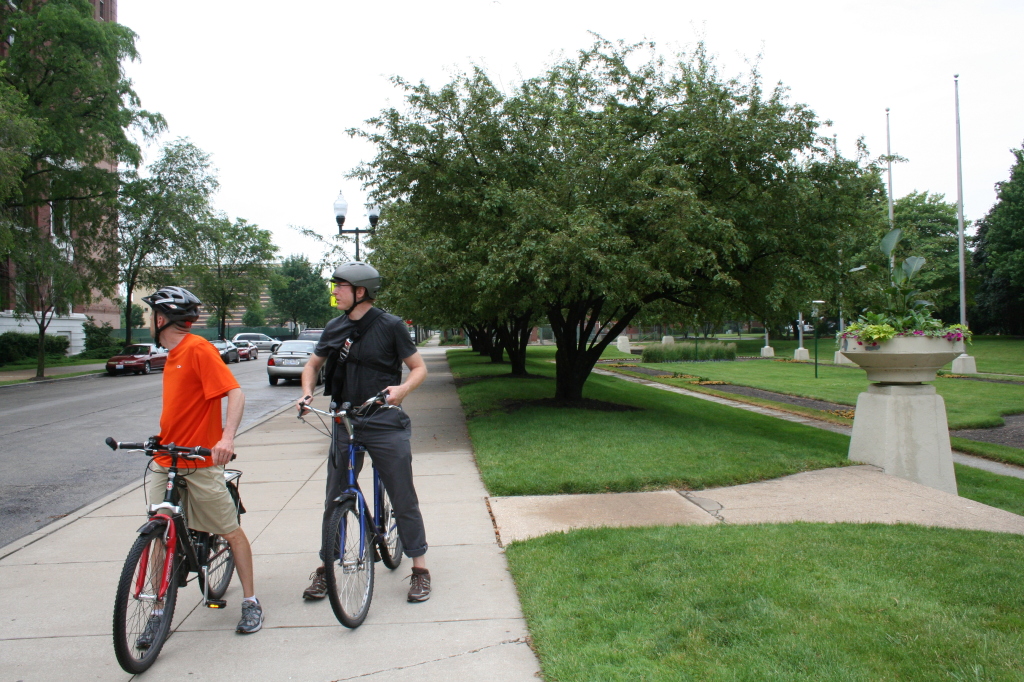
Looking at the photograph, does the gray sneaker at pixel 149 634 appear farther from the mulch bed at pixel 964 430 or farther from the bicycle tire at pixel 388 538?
the mulch bed at pixel 964 430

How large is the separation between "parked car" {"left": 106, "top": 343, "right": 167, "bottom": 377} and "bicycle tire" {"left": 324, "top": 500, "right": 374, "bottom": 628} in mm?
28640

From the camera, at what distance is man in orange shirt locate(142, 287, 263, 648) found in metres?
3.79

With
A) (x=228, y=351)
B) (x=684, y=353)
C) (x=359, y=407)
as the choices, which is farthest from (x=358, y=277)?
(x=228, y=351)

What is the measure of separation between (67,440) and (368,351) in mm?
10131

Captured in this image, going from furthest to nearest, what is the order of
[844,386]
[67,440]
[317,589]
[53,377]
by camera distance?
[53,377]
[844,386]
[67,440]
[317,589]

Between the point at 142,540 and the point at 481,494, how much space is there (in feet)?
13.2

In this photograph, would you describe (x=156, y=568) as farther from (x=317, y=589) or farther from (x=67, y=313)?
(x=67, y=313)

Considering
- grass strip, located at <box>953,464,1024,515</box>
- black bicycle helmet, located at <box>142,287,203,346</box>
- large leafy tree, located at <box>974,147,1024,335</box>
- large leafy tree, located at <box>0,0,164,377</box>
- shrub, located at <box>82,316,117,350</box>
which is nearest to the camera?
black bicycle helmet, located at <box>142,287,203,346</box>

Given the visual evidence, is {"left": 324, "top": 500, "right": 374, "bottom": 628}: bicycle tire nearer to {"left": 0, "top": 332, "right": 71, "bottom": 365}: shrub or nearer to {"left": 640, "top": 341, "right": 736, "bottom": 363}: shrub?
{"left": 640, "top": 341, "right": 736, "bottom": 363}: shrub

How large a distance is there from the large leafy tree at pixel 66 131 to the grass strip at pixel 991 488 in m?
27.1

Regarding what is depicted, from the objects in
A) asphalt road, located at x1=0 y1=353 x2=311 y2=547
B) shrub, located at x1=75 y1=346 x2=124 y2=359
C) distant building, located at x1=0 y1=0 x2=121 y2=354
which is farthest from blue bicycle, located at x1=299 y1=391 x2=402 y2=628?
shrub, located at x1=75 y1=346 x2=124 y2=359

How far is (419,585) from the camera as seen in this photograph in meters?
4.37

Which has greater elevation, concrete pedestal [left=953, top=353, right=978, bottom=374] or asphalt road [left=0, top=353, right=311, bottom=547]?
asphalt road [left=0, top=353, right=311, bottom=547]

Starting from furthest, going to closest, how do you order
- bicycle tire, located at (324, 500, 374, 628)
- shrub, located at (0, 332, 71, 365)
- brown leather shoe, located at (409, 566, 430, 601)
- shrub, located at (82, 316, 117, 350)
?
→ 1. shrub, located at (82, 316, 117, 350)
2. shrub, located at (0, 332, 71, 365)
3. brown leather shoe, located at (409, 566, 430, 601)
4. bicycle tire, located at (324, 500, 374, 628)
